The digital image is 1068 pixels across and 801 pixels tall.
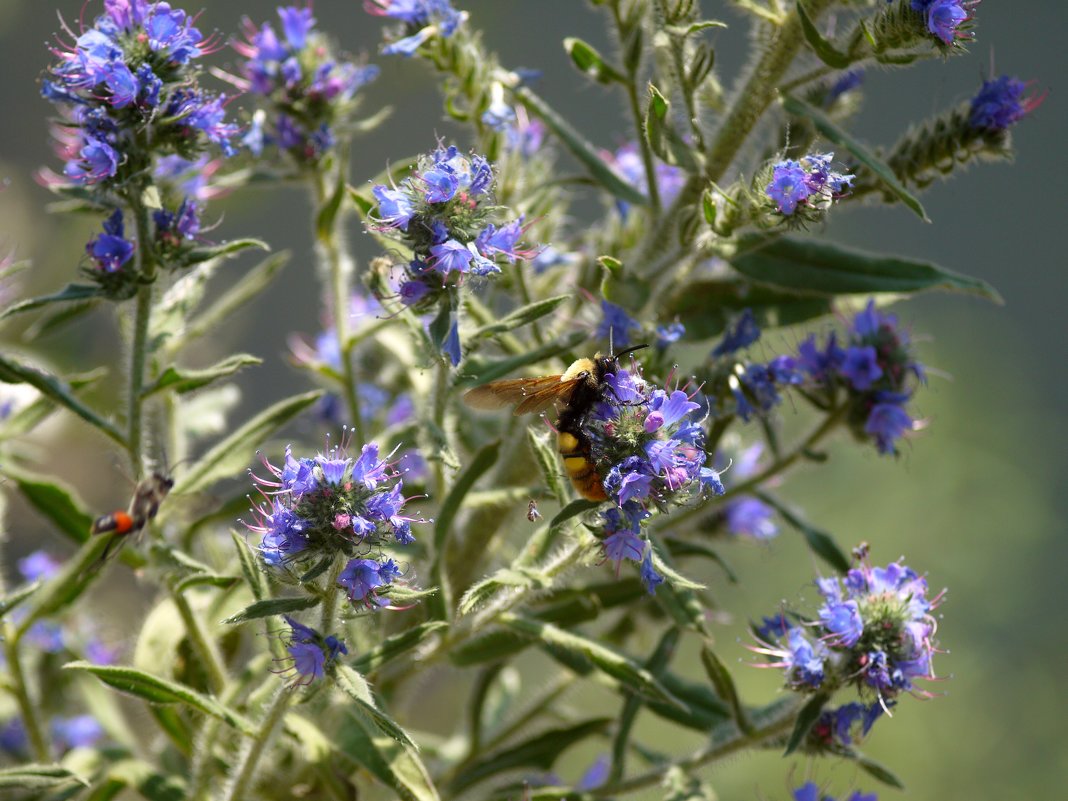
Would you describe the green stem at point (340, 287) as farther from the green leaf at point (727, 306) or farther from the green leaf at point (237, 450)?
the green leaf at point (727, 306)

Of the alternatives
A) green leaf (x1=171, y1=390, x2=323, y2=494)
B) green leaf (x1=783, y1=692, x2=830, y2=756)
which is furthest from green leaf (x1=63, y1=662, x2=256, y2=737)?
green leaf (x1=783, y1=692, x2=830, y2=756)

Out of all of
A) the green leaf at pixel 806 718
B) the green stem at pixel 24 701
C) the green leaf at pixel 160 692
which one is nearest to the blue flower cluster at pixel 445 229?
the green leaf at pixel 160 692

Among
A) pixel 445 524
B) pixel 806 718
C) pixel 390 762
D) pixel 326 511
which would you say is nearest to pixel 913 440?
pixel 806 718

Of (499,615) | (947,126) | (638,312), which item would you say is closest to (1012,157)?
(947,126)

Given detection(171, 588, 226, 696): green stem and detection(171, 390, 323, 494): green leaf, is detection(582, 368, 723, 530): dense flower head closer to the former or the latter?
detection(171, 390, 323, 494): green leaf

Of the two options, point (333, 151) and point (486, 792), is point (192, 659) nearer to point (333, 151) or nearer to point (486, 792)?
point (486, 792)

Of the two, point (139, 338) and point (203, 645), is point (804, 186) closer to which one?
point (139, 338)
